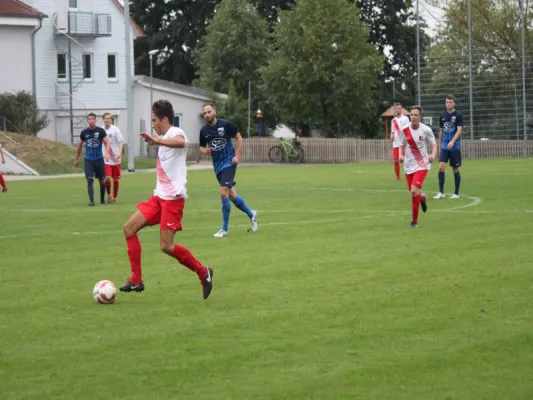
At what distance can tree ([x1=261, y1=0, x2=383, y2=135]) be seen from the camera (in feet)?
191

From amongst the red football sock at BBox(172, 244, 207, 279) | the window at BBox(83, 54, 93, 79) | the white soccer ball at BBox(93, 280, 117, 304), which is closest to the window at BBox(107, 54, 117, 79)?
the window at BBox(83, 54, 93, 79)

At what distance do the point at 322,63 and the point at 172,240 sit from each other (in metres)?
47.8

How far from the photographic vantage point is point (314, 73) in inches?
2286

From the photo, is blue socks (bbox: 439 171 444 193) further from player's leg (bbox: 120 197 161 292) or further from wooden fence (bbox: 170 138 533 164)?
wooden fence (bbox: 170 138 533 164)

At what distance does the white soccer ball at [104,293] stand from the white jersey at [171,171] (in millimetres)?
1117

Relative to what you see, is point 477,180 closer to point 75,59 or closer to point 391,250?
point 391,250

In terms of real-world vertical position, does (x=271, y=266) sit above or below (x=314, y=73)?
below

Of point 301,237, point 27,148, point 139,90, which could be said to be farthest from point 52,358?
point 139,90

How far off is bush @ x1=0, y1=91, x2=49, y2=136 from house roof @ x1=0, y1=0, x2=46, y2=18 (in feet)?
16.7

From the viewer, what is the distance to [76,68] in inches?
2576

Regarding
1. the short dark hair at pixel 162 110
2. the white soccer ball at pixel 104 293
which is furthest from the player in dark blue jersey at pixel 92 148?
the white soccer ball at pixel 104 293

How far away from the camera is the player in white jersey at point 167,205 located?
11312mm

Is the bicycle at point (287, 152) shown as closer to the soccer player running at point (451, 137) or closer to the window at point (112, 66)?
the window at point (112, 66)

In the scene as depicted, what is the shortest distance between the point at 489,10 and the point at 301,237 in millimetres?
42078
